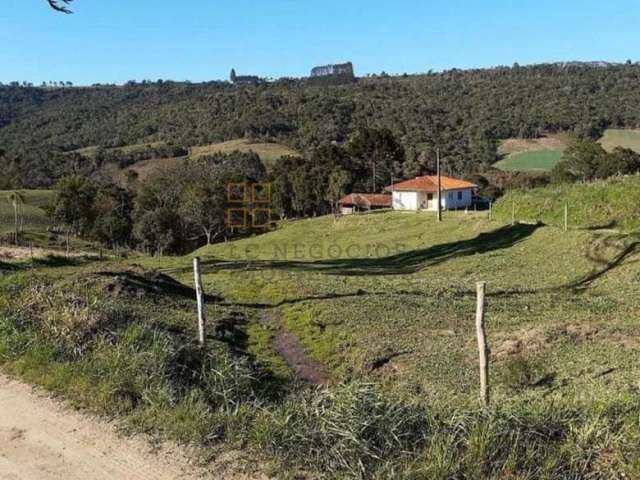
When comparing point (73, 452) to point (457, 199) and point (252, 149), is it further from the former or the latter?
point (252, 149)

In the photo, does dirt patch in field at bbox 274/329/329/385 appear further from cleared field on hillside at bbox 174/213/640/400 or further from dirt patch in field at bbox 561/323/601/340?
dirt patch in field at bbox 561/323/601/340

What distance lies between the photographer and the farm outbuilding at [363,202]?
61525mm

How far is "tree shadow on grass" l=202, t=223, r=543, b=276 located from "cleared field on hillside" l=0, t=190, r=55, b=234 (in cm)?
3278

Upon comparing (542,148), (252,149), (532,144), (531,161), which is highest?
(252,149)

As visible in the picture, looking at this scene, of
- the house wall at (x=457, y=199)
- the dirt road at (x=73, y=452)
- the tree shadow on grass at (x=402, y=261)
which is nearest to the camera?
the dirt road at (x=73, y=452)

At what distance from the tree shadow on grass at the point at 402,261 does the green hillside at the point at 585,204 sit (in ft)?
7.79

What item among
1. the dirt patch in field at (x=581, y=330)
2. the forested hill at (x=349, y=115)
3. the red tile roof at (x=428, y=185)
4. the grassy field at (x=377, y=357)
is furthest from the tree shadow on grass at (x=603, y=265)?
the forested hill at (x=349, y=115)

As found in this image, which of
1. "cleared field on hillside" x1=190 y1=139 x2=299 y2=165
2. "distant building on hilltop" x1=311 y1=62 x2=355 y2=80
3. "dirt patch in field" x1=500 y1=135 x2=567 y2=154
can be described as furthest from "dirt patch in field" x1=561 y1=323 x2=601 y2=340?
"distant building on hilltop" x1=311 y1=62 x2=355 y2=80

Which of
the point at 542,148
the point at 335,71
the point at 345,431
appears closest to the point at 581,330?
the point at 345,431

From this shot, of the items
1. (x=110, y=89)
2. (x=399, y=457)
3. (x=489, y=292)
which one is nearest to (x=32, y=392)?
(x=399, y=457)

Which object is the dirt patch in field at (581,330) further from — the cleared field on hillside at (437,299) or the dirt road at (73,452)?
the dirt road at (73,452)

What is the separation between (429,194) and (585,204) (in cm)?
2507

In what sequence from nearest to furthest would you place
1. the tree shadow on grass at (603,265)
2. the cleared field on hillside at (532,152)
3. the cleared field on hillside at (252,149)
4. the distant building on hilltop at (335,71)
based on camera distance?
the tree shadow on grass at (603,265), the cleared field on hillside at (532,152), the cleared field on hillside at (252,149), the distant building on hilltop at (335,71)

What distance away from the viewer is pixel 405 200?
58250 millimetres
